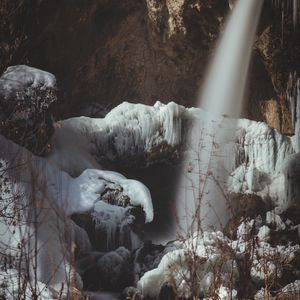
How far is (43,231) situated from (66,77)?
5020mm

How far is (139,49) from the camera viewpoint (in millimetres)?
12828

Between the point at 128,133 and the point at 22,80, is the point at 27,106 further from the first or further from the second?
the point at 128,133

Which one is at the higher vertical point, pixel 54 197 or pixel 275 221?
pixel 54 197

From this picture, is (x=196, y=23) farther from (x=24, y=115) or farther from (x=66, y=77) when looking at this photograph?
(x=24, y=115)

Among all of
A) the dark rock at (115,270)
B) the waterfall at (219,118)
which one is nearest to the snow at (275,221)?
the waterfall at (219,118)

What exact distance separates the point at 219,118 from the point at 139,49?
254 cm

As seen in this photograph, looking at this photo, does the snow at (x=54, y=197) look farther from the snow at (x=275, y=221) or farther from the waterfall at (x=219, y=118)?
the snow at (x=275, y=221)

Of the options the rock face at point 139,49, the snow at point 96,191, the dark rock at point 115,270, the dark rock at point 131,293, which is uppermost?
the rock face at point 139,49

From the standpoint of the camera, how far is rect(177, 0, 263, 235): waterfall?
1106 cm

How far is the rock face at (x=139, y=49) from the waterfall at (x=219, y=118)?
9.4 inches

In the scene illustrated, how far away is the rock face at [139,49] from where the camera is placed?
36.9 feet

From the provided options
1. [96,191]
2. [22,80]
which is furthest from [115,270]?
[22,80]

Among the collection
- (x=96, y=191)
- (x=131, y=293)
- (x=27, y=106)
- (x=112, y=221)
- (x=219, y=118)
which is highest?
(x=219, y=118)

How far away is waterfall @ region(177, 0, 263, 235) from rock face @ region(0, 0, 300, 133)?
240 mm
